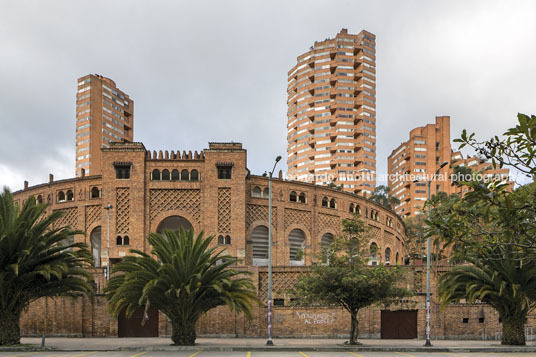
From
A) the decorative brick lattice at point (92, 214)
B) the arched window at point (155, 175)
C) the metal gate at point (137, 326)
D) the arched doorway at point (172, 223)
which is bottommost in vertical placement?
the metal gate at point (137, 326)

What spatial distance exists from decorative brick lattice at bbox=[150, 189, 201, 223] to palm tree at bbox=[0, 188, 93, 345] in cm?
1535

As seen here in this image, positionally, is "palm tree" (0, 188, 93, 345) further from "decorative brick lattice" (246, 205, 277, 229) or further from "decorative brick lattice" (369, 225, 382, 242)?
"decorative brick lattice" (369, 225, 382, 242)

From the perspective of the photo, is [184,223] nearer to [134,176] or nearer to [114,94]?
[134,176]

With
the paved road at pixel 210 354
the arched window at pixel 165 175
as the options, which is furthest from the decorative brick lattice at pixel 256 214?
the paved road at pixel 210 354

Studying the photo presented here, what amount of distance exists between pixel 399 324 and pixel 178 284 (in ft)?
47.3

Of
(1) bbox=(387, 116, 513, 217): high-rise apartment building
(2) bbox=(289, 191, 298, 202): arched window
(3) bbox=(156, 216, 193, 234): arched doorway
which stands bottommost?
(3) bbox=(156, 216, 193, 234): arched doorway

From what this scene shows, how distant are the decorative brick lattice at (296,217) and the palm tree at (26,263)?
2195 cm

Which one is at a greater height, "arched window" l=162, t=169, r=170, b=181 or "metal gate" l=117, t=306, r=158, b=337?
"arched window" l=162, t=169, r=170, b=181

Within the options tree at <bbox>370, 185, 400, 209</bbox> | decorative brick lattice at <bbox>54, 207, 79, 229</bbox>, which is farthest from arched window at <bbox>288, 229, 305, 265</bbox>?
tree at <bbox>370, 185, 400, 209</bbox>

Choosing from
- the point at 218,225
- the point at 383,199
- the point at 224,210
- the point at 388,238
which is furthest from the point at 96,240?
the point at 383,199

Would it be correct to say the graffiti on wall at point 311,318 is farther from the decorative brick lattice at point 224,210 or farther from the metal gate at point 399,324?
the decorative brick lattice at point 224,210

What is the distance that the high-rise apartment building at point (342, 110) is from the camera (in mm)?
112250

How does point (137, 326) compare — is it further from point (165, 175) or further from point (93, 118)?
point (93, 118)

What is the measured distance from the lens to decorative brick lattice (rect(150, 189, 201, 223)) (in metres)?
39.9
